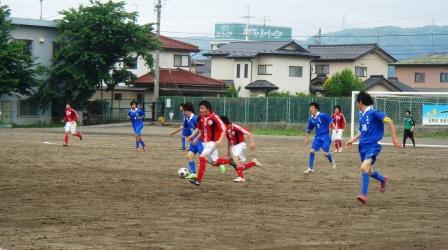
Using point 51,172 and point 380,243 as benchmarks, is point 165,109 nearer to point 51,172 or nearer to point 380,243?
point 51,172

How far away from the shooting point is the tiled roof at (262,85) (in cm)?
6631

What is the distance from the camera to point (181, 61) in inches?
2628

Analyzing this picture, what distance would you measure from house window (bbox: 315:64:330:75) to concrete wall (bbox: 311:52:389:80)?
38 cm

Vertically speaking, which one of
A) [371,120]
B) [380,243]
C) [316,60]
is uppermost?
[316,60]

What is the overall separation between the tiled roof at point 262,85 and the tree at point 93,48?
15.0 m

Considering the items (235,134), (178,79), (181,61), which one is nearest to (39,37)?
(178,79)

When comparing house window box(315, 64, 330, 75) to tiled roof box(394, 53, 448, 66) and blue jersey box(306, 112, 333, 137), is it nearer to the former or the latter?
tiled roof box(394, 53, 448, 66)

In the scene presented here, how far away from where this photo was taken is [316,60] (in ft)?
241

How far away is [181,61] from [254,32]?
382 ft

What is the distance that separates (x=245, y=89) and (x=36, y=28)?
20.7 m

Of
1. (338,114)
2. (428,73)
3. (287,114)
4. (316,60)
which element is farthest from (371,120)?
(428,73)

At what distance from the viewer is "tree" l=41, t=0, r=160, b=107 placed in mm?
50969

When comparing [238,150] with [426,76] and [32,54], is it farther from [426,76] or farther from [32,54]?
[426,76]

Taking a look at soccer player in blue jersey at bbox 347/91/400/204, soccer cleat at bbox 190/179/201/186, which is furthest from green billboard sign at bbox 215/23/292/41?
soccer player in blue jersey at bbox 347/91/400/204
